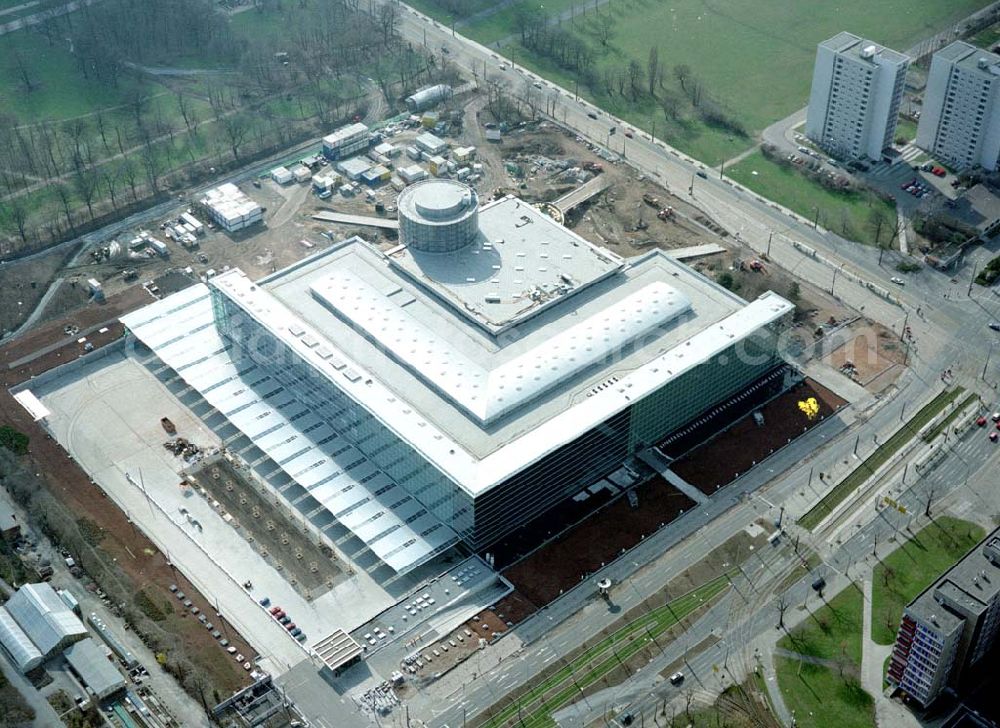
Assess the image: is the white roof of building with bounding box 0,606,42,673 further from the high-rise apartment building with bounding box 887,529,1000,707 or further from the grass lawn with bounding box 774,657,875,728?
the high-rise apartment building with bounding box 887,529,1000,707

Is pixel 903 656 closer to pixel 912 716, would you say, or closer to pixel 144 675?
pixel 912 716

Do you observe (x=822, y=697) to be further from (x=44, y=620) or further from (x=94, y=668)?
(x=44, y=620)

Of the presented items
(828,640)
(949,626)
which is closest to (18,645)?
(828,640)

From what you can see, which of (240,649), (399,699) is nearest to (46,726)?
(240,649)

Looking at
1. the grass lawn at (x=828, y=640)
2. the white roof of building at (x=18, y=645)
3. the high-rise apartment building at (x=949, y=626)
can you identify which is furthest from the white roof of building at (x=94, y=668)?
the high-rise apartment building at (x=949, y=626)

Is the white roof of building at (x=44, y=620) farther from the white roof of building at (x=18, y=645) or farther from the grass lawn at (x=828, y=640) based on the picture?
the grass lawn at (x=828, y=640)
